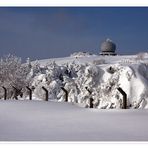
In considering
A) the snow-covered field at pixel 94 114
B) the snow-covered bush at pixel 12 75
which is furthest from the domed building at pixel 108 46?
the snow-covered field at pixel 94 114

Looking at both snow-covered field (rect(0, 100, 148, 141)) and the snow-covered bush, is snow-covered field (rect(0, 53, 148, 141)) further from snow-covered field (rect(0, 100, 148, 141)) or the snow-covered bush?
the snow-covered bush

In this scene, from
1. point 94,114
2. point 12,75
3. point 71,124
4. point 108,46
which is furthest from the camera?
point 108,46

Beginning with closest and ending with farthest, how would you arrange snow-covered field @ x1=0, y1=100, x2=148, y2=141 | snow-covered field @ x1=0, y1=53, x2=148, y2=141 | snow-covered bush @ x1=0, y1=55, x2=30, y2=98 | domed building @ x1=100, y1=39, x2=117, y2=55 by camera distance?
snow-covered field @ x1=0, y1=100, x2=148, y2=141 → snow-covered field @ x1=0, y1=53, x2=148, y2=141 → snow-covered bush @ x1=0, y1=55, x2=30, y2=98 → domed building @ x1=100, y1=39, x2=117, y2=55

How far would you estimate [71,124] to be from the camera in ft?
33.6

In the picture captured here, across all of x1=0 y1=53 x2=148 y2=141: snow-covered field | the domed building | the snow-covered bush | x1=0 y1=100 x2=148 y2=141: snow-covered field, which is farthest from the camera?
the domed building

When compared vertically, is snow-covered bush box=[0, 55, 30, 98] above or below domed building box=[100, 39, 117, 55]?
below

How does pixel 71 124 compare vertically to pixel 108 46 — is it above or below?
below

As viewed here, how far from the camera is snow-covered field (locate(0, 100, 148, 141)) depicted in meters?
8.69

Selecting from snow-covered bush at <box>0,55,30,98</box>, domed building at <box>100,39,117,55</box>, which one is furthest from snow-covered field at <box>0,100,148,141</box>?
domed building at <box>100,39,117,55</box>

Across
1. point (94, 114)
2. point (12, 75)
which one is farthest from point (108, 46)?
point (94, 114)

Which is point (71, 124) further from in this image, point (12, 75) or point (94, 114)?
point (12, 75)

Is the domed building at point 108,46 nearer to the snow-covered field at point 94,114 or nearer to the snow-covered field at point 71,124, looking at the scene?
the snow-covered field at point 94,114
